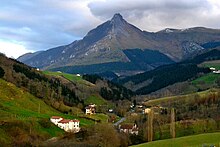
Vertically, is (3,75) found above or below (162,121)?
above

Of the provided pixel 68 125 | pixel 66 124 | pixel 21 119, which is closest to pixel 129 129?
pixel 68 125

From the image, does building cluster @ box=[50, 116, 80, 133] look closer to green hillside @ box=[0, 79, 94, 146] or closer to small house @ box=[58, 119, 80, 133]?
small house @ box=[58, 119, 80, 133]

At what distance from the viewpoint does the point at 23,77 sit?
194 meters

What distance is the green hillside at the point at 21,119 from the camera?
101 meters

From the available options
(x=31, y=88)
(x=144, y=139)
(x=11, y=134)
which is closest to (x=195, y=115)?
(x=144, y=139)

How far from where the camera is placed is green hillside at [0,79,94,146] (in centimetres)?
10132

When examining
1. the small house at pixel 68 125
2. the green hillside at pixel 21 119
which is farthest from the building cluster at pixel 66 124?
the green hillside at pixel 21 119

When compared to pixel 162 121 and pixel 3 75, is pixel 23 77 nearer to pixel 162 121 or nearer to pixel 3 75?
pixel 3 75

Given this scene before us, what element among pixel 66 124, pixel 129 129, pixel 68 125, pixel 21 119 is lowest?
pixel 129 129

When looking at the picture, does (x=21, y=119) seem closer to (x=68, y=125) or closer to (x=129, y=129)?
(x=68, y=125)

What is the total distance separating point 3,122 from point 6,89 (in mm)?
45880

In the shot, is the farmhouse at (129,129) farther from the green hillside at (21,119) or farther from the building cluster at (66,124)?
the green hillside at (21,119)

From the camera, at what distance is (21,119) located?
114 metres

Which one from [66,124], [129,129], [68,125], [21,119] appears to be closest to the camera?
[21,119]
